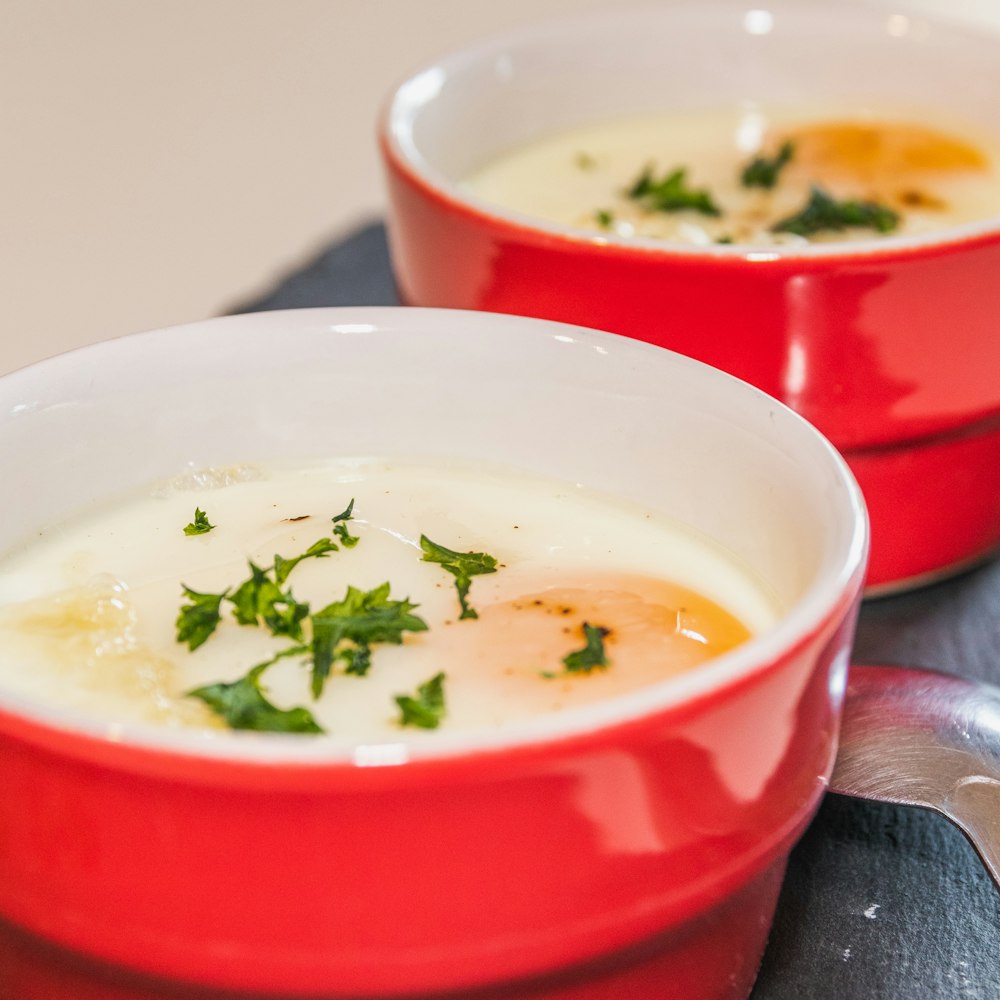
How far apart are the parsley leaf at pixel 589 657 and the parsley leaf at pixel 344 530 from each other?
19cm

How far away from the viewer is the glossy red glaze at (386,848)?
0.62 metres

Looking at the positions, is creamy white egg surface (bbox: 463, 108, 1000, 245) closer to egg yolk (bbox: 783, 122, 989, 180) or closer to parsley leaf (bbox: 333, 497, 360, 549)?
egg yolk (bbox: 783, 122, 989, 180)

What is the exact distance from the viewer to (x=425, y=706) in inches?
30.2


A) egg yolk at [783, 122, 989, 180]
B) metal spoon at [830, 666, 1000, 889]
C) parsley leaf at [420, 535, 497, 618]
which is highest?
parsley leaf at [420, 535, 497, 618]

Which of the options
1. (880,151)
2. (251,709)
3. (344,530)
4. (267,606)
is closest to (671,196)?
(880,151)

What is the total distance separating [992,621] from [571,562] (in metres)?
0.51

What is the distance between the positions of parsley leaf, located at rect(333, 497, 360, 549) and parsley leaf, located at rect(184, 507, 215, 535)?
0.28 ft

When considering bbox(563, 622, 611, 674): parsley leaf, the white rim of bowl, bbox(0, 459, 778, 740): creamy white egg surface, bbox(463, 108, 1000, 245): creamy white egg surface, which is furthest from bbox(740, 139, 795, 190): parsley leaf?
bbox(563, 622, 611, 674): parsley leaf

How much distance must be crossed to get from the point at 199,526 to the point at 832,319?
493 mm

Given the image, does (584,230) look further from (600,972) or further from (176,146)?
(176,146)

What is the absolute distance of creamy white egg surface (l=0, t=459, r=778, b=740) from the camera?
2.60 feet

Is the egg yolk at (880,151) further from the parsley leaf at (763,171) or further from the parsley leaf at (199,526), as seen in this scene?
the parsley leaf at (199,526)

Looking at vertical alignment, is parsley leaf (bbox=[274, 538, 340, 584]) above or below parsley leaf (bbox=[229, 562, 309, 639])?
below

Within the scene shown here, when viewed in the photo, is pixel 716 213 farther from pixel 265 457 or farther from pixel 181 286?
pixel 181 286
